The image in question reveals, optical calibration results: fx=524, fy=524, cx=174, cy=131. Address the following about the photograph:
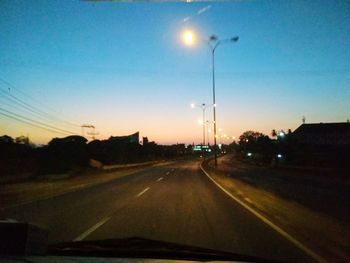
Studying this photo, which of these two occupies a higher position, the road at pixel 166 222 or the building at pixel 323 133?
the building at pixel 323 133

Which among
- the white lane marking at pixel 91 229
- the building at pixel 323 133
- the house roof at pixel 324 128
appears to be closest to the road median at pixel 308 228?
the white lane marking at pixel 91 229

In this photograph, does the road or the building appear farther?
the building

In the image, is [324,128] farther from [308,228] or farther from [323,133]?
[308,228]

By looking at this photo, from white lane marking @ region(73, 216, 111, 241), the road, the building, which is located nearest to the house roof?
the building

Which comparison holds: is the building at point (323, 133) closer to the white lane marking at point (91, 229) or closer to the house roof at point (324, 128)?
the house roof at point (324, 128)

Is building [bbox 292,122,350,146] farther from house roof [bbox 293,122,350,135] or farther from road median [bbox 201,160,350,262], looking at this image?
road median [bbox 201,160,350,262]

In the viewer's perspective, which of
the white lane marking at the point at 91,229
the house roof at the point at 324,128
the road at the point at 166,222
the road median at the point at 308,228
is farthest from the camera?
the house roof at the point at 324,128

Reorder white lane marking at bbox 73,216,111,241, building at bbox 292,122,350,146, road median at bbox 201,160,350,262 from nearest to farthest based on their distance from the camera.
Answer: road median at bbox 201,160,350,262 < white lane marking at bbox 73,216,111,241 < building at bbox 292,122,350,146

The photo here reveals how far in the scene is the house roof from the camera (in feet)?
360

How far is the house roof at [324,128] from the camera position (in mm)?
109781

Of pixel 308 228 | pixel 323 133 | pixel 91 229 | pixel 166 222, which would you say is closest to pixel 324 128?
pixel 323 133

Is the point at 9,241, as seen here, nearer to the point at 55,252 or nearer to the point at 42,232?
the point at 42,232

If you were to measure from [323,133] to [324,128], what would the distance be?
2289 mm

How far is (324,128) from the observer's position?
374 ft
